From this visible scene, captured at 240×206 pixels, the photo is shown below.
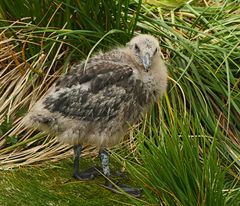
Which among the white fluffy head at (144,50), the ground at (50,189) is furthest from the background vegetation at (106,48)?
the white fluffy head at (144,50)

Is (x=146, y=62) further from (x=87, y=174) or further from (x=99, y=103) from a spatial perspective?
(x=87, y=174)

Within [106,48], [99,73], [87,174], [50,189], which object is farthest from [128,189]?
[106,48]

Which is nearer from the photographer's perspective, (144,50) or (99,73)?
(99,73)

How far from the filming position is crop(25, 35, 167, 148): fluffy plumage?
455 cm

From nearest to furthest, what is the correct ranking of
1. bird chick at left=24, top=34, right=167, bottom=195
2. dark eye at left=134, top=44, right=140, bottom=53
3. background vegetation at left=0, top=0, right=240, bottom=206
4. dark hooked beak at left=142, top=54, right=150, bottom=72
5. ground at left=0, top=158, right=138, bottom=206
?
ground at left=0, top=158, right=138, bottom=206
bird chick at left=24, top=34, right=167, bottom=195
dark hooked beak at left=142, top=54, right=150, bottom=72
dark eye at left=134, top=44, right=140, bottom=53
background vegetation at left=0, top=0, right=240, bottom=206

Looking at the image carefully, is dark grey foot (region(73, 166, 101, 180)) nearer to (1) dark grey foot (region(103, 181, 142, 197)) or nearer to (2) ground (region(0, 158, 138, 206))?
(2) ground (region(0, 158, 138, 206))

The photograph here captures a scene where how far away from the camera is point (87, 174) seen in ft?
15.9

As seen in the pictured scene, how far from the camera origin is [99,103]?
455cm

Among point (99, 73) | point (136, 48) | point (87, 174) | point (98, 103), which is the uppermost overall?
point (136, 48)

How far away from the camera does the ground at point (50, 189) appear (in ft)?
14.3

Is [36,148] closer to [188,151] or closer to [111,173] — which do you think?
[111,173]

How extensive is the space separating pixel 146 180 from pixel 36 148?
1489 millimetres

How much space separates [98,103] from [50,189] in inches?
24.2

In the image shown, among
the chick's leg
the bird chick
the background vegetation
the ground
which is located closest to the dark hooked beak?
the bird chick
